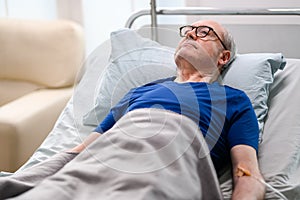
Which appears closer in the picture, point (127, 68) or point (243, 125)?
point (243, 125)

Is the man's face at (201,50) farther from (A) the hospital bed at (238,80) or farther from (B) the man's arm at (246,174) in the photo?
(B) the man's arm at (246,174)

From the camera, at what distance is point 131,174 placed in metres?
1.45

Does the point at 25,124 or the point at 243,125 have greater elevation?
the point at 243,125

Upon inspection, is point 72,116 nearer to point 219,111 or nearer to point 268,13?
point 219,111

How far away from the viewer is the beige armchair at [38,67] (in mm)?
2512

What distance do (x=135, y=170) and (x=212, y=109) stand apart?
421mm

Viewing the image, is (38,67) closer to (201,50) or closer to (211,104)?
(201,50)

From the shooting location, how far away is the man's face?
6.34 ft

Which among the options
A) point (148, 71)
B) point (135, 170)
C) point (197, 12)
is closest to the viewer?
point (135, 170)

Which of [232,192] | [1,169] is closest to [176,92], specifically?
[232,192]

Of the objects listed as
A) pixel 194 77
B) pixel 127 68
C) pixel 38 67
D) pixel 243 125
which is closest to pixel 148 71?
pixel 127 68

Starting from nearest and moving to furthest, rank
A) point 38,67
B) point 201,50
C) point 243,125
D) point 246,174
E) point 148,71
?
point 246,174, point 243,125, point 201,50, point 148,71, point 38,67

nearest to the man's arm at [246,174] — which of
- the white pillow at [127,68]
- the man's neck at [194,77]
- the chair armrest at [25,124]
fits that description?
the man's neck at [194,77]

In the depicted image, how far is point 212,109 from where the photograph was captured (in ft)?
5.83
